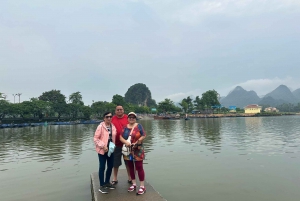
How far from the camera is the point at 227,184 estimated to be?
582cm

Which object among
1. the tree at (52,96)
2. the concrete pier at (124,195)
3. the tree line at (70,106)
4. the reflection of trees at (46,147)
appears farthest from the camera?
the tree at (52,96)

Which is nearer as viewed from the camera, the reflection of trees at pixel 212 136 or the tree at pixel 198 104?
the reflection of trees at pixel 212 136

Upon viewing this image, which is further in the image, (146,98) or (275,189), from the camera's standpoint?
(146,98)

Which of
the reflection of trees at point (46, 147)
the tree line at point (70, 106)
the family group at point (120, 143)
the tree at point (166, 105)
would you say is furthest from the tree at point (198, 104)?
the family group at point (120, 143)

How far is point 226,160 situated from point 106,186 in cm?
528

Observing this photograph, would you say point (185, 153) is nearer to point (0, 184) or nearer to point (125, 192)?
point (125, 192)

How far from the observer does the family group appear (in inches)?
170

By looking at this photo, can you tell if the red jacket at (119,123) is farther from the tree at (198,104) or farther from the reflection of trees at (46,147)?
the tree at (198,104)

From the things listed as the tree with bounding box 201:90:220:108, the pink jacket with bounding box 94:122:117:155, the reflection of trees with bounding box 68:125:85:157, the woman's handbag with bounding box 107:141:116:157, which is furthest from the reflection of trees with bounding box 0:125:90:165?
the tree with bounding box 201:90:220:108

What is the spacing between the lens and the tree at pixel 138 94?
494 ft

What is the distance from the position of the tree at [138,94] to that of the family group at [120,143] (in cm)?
14532

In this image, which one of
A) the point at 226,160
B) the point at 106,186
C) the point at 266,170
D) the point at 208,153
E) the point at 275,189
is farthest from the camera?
the point at 208,153

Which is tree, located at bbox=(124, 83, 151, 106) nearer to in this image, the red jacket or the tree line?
the tree line

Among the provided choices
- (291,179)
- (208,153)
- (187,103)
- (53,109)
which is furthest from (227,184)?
(187,103)
